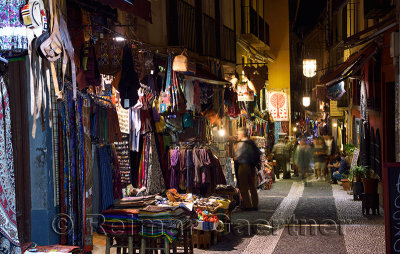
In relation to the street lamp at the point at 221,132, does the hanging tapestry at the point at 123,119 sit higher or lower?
higher

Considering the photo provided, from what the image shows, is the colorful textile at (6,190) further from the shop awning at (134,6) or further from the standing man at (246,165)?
the standing man at (246,165)

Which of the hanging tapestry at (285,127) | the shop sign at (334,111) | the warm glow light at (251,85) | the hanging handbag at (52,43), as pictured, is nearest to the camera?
the hanging handbag at (52,43)

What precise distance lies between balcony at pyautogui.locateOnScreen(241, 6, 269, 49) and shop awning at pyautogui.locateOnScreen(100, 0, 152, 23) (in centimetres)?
1424

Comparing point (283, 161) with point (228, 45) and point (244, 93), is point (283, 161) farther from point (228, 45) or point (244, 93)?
point (228, 45)

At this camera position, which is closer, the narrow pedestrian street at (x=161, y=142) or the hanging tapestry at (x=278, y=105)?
the narrow pedestrian street at (x=161, y=142)

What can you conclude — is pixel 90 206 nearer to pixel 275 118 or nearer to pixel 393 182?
pixel 393 182

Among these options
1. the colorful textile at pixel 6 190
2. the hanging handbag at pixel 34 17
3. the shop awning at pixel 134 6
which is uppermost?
the shop awning at pixel 134 6

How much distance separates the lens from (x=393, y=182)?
7090mm

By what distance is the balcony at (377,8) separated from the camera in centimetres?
1334

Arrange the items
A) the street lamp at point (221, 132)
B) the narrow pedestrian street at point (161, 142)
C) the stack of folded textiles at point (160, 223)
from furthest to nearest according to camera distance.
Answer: the street lamp at point (221, 132), the stack of folded textiles at point (160, 223), the narrow pedestrian street at point (161, 142)

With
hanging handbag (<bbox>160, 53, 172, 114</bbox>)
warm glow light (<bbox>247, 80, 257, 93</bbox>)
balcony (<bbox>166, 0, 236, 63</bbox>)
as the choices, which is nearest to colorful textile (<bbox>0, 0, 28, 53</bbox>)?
hanging handbag (<bbox>160, 53, 172, 114</bbox>)

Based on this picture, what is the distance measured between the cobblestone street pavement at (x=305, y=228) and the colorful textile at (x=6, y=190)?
469 centimetres

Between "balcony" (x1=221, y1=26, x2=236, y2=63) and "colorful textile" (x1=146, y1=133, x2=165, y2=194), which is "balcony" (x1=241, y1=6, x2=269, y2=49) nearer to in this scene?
A: "balcony" (x1=221, y1=26, x2=236, y2=63)

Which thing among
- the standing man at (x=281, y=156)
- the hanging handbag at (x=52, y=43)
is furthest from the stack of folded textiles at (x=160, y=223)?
the standing man at (x=281, y=156)
